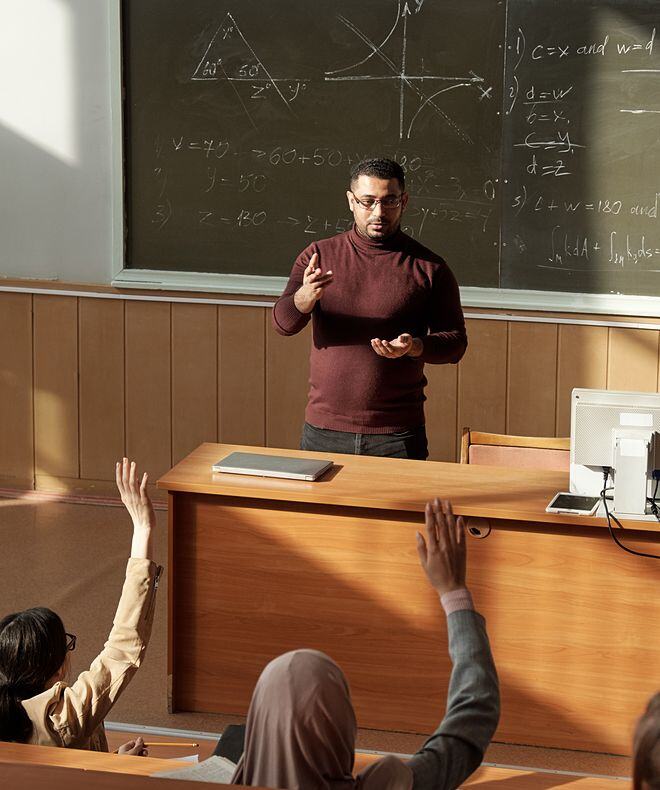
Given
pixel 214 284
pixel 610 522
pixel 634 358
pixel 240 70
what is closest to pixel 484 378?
pixel 634 358

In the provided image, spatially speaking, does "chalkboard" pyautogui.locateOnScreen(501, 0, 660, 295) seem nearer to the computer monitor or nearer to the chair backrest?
the chair backrest

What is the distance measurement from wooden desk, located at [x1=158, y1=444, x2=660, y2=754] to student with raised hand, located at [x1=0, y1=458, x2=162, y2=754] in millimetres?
999

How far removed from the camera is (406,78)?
16.2ft

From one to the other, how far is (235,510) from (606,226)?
91.9 inches

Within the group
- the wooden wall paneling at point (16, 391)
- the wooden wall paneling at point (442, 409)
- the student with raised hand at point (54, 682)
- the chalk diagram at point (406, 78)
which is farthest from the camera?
the wooden wall paneling at point (16, 391)

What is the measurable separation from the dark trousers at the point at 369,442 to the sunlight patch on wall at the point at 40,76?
2.31m

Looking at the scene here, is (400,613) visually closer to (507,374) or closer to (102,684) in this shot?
(102,684)

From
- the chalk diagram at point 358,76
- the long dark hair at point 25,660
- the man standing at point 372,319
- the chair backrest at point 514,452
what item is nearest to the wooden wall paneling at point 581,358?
the chalk diagram at point 358,76

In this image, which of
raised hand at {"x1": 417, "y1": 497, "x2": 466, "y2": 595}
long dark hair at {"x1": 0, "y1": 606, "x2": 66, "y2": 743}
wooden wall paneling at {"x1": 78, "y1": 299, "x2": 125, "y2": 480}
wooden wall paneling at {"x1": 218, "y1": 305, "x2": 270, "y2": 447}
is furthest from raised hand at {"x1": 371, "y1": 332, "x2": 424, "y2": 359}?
wooden wall paneling at {"x1": 78, "y1": 299, "x2": 125, "y2": 480}

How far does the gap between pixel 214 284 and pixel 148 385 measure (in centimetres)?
58

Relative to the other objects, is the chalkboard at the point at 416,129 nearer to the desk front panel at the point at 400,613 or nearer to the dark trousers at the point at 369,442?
the dark trousers at the point at 369,442

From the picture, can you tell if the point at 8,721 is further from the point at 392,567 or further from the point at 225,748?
the point at 392,567

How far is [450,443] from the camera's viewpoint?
17.2ft

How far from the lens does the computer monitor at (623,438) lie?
10.1 feet
